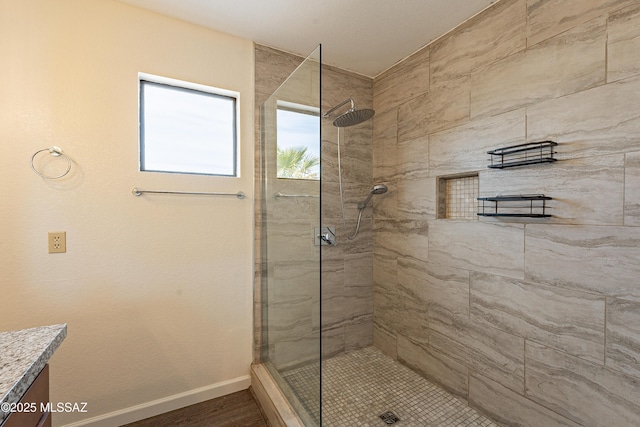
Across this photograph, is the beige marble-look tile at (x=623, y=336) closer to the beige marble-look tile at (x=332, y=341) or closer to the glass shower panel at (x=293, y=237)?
the glass shower panel at (x=293, y=237)

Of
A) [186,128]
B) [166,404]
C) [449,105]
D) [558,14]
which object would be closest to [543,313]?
[449,105]

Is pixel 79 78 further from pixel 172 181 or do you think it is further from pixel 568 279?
pixel 568 279

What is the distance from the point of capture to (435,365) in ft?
6.21

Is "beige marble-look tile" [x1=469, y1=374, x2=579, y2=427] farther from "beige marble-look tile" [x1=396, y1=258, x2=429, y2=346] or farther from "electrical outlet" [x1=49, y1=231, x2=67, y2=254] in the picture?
"electrical outlet" [x1=49, y1=231, x2=67, y2=254]

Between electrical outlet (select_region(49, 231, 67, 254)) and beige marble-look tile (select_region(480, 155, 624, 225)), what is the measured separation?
2412 mm

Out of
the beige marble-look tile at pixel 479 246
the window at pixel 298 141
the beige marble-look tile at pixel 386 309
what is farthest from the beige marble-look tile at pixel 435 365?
the window at pixel 298 141

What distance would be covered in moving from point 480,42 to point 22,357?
2451 millimetres

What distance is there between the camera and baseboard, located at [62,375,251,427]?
154 cm

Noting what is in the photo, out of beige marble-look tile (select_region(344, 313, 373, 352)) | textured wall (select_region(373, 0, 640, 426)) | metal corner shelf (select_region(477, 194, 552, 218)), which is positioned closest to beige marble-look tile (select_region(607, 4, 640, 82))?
textured wall (select_region(373, 0, 640, 426))

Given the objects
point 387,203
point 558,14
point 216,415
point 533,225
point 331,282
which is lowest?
point 216,415

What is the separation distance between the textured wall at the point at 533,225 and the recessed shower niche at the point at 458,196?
0.07m

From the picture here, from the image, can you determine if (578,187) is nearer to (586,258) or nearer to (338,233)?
(586,258)

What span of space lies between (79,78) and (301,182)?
134 centimetres

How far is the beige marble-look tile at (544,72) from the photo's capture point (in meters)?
1.22
